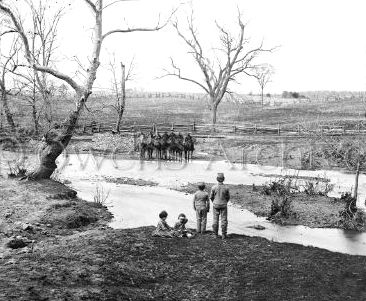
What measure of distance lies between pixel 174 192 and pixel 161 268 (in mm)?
10488

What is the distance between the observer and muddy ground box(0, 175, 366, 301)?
871 centimetres

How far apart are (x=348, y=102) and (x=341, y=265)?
66127mm

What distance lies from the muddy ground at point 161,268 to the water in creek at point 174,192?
186cm

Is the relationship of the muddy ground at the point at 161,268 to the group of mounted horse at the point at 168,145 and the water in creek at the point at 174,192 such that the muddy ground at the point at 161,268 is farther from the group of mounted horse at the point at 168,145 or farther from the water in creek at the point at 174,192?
the group of mounted horse at the point at 168,145

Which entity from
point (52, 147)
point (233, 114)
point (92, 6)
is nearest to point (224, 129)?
point (233, 114)

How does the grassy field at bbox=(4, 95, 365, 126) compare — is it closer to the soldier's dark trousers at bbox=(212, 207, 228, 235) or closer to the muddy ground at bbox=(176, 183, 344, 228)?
the muddy ground at bbox=(176, 183, 344, 228)

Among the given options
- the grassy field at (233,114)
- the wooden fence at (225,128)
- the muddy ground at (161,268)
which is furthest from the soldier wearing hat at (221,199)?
the grassy field at (233,114)

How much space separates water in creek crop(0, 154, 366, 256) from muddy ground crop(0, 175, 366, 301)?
6.11 ft

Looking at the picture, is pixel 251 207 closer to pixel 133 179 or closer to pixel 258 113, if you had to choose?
pixel 133 179

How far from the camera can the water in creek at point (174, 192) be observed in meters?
14.2

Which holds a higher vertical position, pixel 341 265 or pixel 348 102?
pixel 348 102

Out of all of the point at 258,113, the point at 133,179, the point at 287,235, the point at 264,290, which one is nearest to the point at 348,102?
the point at 258,113

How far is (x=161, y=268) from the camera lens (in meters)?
10.4

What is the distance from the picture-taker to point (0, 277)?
850cm
